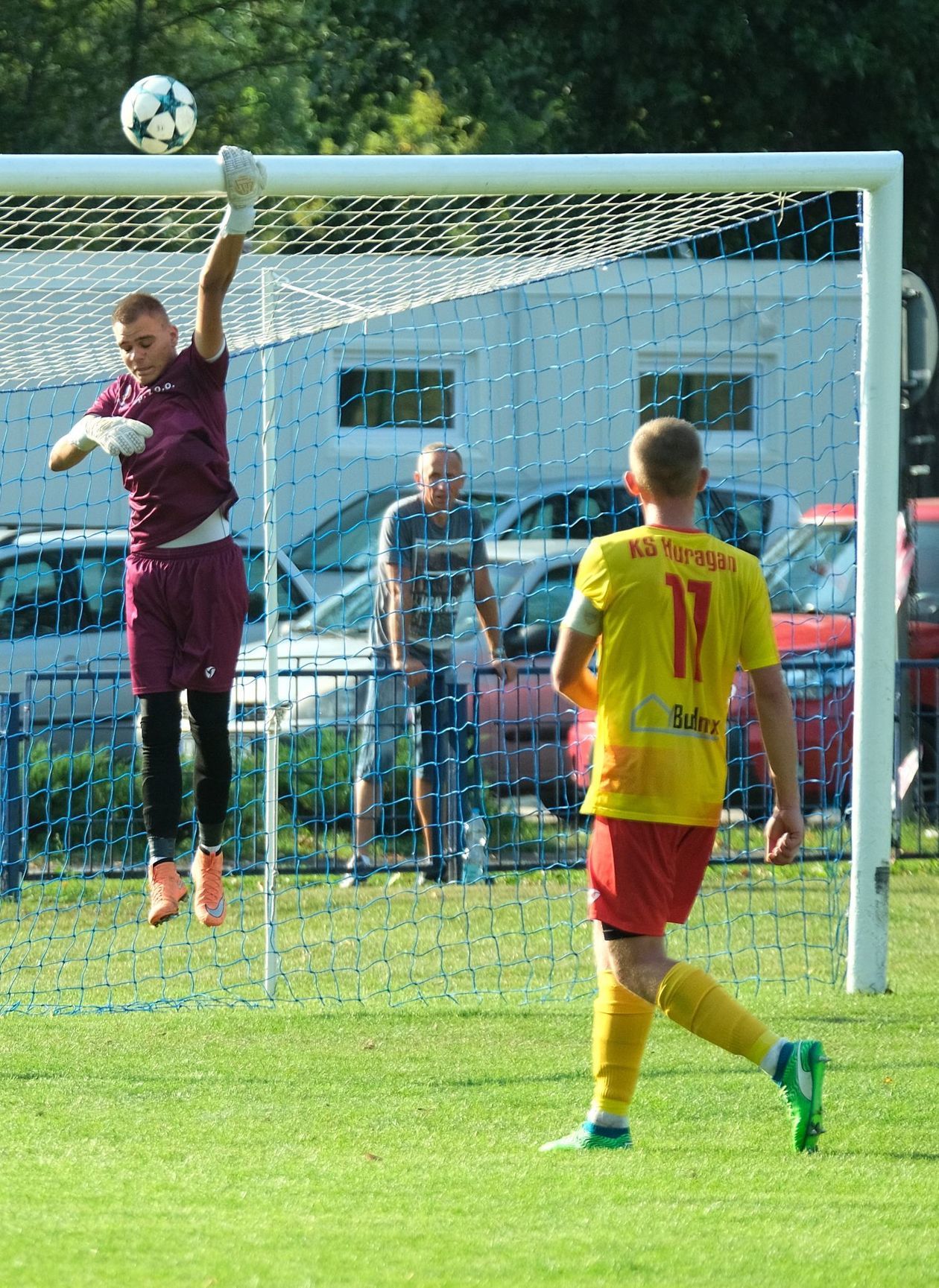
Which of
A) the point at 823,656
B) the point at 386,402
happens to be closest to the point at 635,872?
the point at 823,656

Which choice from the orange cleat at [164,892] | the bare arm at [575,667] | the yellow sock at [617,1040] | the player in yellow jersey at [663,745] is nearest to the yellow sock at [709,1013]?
the player in yellow jersey at [663,745]

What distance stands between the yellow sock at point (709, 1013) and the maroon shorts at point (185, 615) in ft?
6.98

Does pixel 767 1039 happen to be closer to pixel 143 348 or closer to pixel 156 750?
pixel 156 750

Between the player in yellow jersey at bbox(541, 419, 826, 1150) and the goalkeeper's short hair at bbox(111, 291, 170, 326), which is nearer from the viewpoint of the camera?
the player in yellow jersey at bbox(541, 419, 826, 1150)

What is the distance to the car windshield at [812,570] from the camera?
11383 mm

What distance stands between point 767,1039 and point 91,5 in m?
23.3

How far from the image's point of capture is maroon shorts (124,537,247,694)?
5.97m

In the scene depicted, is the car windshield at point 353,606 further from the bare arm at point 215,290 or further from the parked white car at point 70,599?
the bare arm at point 215,290

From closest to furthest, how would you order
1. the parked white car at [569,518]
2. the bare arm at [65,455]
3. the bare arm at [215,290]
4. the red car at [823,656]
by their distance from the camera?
the bare arm at [215,290] → the bare arm at [65,455] → the red car at [823,656] → the parked white car at [569,518]

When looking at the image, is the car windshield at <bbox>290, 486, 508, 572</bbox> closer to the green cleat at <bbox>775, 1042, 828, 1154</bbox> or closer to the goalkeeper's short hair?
the goalkeeper's short hair

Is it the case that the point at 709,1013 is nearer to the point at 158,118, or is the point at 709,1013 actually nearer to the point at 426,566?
the point at 158,118

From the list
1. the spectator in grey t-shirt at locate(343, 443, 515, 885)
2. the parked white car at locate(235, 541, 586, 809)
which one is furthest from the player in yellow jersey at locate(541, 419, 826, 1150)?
the parked white car at locate(235, 541, 586, 809)

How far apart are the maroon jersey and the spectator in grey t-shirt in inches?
112

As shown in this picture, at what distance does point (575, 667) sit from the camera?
4.64 metres
